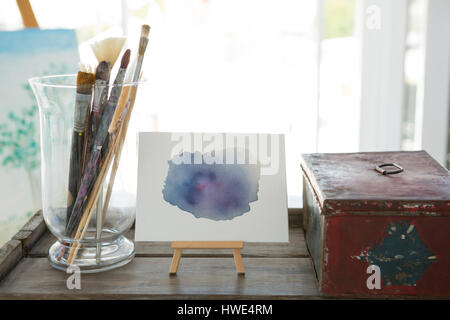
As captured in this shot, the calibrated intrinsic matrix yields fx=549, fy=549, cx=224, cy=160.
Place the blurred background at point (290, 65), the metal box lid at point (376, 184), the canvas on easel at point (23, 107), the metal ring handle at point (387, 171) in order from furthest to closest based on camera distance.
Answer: the blurred background at point (290, 65) → the canvas on easel at point (23, 107) → the metal ring handle at point (387, 171) → the metal box lid at point (376, 184)

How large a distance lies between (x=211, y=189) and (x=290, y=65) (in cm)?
82

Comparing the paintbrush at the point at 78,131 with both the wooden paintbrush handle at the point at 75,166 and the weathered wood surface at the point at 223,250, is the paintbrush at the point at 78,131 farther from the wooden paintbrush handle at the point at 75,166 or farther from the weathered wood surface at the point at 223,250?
the weathered wood surface at the point at 223,250

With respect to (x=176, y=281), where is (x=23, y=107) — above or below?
above

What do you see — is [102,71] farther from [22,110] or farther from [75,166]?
[22,110]

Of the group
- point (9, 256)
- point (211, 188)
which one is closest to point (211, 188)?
point (211, 188)

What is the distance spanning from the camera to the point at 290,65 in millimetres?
1568

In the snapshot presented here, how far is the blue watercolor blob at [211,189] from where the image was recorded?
33.0 inches

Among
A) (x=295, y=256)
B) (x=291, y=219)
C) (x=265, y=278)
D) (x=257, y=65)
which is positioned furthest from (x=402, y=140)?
(x=265, y=278)

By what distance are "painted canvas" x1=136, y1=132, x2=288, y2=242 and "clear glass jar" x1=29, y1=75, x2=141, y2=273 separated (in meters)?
0.05

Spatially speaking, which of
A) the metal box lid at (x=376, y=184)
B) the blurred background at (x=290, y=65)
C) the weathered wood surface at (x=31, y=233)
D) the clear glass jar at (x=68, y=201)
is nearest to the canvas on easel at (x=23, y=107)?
the blurred background at (x=290, y=65)

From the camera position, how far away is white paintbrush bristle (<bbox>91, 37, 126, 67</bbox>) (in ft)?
2.60

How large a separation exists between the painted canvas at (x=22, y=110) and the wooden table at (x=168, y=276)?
484 millimetres

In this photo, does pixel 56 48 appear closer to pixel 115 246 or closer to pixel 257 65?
pixel 257 65

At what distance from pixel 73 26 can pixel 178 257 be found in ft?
3.04
